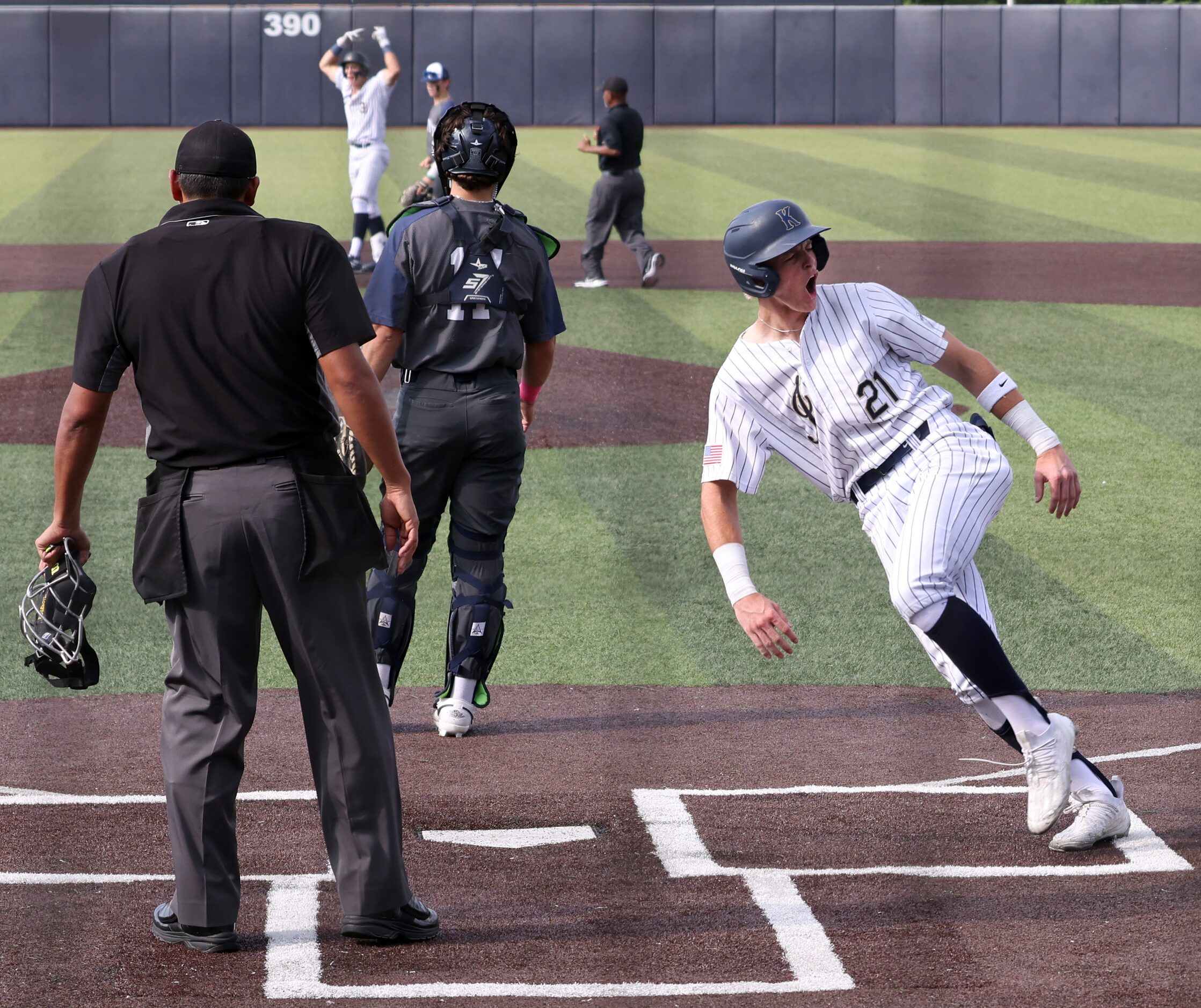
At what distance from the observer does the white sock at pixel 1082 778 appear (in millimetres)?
3535

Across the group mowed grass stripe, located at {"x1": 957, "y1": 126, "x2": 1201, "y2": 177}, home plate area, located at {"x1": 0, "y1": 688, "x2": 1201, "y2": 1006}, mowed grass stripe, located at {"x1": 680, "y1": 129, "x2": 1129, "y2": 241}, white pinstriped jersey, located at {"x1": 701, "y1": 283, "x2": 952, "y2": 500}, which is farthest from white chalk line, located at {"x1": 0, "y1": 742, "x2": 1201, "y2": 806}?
mowed grass stripe, located at {"x1": 957, "y1": 126, "x2": 1201, "y2": 177}

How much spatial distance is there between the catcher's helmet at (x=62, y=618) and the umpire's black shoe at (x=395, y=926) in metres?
0.71

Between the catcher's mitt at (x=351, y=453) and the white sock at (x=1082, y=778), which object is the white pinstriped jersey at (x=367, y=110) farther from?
the white sock at (x=1082, y=778)

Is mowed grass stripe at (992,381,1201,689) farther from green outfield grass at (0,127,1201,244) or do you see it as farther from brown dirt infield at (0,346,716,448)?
green outfield grass at (0,127,1201,244)

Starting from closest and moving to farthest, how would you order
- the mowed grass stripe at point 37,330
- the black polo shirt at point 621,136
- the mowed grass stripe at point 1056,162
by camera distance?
1. the mowed grass stripe at point 37,330
2. the black polo shirt at point 621,136
3. the mowed grass stripe at point 1056,162

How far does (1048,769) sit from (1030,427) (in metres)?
0.77

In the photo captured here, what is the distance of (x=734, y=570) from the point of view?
11.6ft

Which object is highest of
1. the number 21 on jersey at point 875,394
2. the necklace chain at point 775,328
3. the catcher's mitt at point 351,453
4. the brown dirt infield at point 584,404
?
the necklace chain at point 775,328

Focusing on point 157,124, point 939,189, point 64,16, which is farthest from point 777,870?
point 157,124

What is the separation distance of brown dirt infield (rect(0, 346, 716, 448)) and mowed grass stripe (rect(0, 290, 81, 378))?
336mm

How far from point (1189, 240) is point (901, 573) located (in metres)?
13.3

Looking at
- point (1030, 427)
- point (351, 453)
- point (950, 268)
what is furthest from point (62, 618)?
point (950, 268)

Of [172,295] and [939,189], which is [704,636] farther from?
[939,189]

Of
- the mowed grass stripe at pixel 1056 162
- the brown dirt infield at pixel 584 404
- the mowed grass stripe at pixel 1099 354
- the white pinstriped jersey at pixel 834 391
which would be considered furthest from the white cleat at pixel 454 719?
the mowed grass stripe at pixel 1056 162
